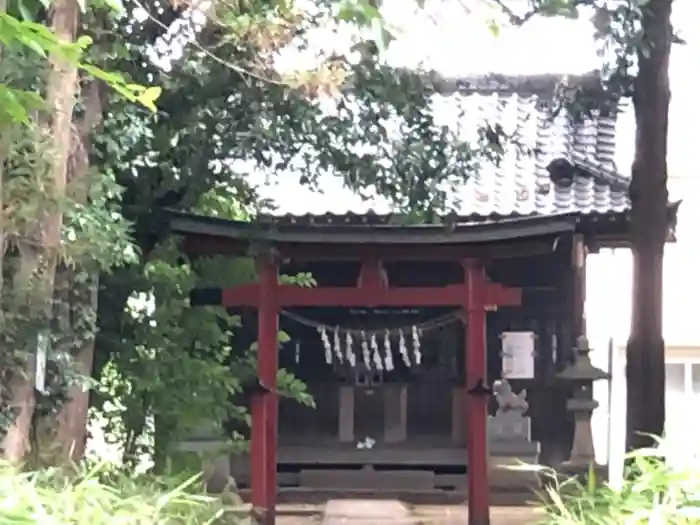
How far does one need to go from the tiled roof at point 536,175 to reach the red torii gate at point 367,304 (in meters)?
1.41

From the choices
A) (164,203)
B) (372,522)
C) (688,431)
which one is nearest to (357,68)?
(164,203)

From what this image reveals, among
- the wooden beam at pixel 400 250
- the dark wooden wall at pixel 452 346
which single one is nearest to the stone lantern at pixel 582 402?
the wooden beam at pixel 400 250

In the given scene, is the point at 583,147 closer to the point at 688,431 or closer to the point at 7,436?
the point at 688,431

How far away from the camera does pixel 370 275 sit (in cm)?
889

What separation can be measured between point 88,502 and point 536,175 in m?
8.42

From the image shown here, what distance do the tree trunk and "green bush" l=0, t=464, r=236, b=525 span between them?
3.40 meters

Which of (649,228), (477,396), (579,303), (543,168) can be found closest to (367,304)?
(477,396)

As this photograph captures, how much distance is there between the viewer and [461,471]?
11.5 meters

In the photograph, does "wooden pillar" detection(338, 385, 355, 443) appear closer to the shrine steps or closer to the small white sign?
the shrine steps

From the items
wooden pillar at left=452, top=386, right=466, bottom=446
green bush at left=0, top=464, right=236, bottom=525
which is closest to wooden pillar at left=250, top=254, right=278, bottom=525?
green bush at left=0, top=464, right=236, bottom=525

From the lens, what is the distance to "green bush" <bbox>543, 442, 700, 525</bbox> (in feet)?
12.5

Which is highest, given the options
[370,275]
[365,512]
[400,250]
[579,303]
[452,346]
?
[400,250]

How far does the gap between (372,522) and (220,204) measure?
3250 millimetres

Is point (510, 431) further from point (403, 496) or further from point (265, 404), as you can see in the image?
point (265, 404)
